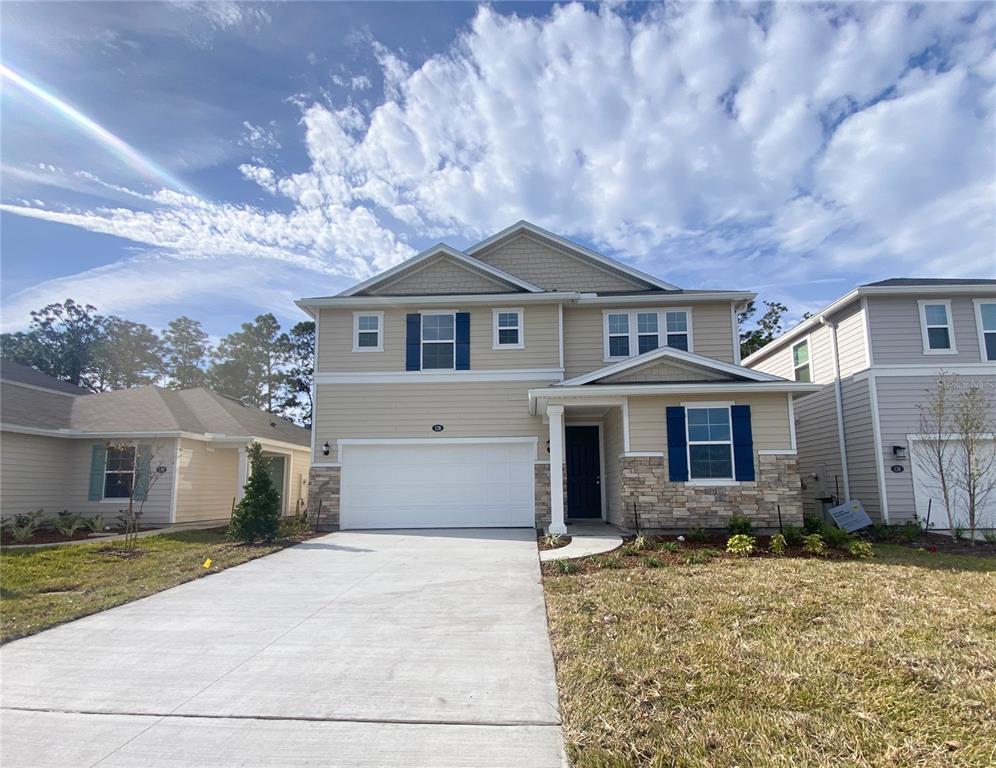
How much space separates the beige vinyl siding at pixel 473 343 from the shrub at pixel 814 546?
20.8 feet

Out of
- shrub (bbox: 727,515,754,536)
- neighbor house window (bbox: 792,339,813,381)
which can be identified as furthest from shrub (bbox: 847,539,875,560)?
neighbor house window (bbox: 792,339,813,381)

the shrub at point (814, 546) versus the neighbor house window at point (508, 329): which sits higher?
the neighbor house window at point (508, 329)

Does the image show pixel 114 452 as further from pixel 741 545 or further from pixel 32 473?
pixel 741 545

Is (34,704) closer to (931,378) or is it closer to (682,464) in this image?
(682,464)

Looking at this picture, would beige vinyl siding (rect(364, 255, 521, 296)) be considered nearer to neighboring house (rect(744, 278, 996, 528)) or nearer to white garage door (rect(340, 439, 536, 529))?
white garage door (rect(340, 439, 536, 529))

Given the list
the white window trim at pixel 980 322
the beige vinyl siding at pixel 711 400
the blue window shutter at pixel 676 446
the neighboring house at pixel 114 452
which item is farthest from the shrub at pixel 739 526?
the neighboring house at pixel 114 452

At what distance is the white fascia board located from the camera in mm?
14594

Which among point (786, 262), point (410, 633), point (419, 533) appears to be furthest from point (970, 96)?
point (419, 533)

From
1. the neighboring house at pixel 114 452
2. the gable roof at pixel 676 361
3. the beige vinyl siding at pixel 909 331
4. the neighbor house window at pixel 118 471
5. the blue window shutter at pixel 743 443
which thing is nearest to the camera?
the blue window shutter at pixel 743 443

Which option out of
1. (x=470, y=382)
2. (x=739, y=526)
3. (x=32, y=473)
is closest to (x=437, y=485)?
(x=470, y=382)

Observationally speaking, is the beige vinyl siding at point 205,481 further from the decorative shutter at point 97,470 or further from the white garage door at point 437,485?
the white garage door at point 437,485

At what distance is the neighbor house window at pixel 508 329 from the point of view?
13.5 m

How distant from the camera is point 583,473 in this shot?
13992mm

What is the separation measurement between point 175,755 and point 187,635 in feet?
7.68
